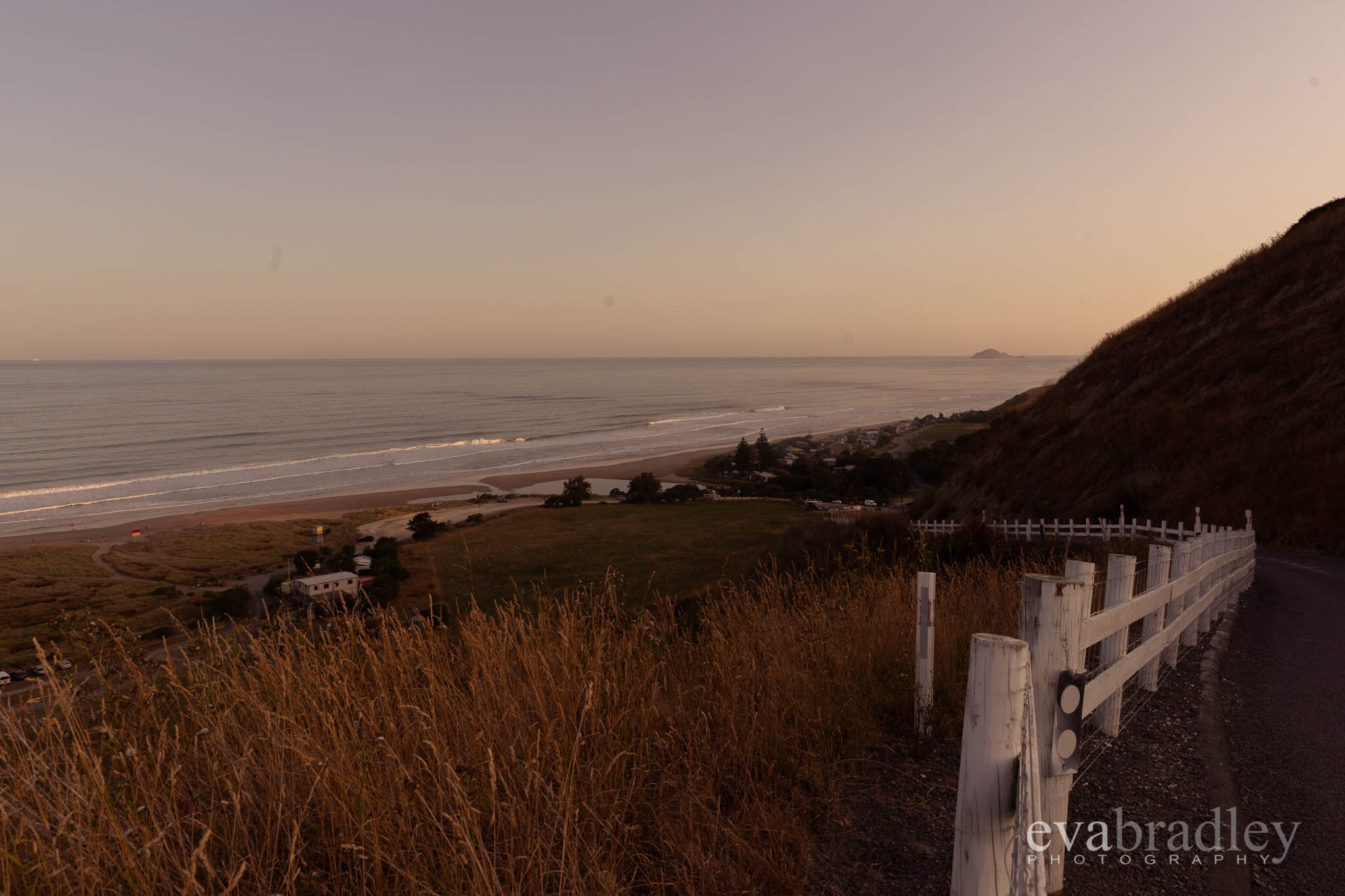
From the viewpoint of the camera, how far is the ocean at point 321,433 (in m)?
48.3

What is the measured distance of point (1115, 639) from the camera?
436 cm

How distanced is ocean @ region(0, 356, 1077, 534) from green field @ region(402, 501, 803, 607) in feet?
62.7

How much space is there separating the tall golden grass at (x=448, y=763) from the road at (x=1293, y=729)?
5.47 feet

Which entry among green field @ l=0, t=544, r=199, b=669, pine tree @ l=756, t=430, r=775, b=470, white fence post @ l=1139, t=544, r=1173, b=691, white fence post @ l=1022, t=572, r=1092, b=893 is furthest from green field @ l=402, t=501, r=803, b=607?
white fence post @ l=1022, t=572, r=1092, b=893

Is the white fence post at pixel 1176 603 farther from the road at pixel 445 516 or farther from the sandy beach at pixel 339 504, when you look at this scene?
the sandy beach at pixel 339 504

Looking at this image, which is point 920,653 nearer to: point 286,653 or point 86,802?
point 286,653

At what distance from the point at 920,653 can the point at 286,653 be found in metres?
3.90

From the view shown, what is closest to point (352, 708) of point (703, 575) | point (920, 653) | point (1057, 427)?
point (920, 653)

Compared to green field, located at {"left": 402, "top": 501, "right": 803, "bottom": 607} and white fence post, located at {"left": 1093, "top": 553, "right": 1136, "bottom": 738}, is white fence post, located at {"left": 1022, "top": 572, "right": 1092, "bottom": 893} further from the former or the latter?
green field, located at {"left": 402, "top": 501, "right": 803, "bottom": 607}

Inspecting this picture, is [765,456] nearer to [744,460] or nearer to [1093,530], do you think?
[744,460]

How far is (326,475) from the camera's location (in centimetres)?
5450

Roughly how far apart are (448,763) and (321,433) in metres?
84.0

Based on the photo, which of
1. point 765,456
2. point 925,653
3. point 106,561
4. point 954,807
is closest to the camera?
point 954,807

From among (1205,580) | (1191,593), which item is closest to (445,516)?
(1205,580)
